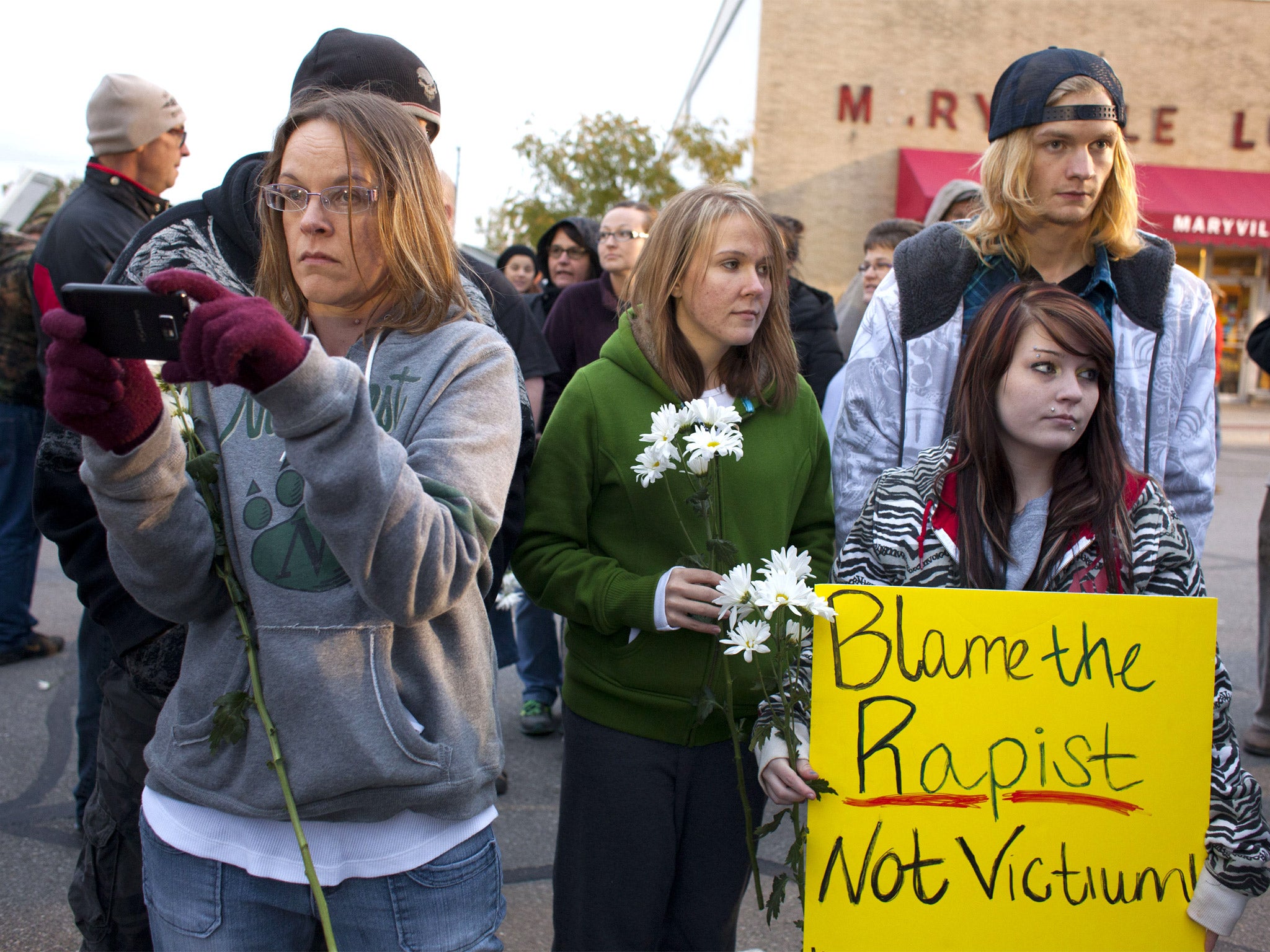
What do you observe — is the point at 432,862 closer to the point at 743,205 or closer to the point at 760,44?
the point at 743,205

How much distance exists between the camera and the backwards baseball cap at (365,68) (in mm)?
1967

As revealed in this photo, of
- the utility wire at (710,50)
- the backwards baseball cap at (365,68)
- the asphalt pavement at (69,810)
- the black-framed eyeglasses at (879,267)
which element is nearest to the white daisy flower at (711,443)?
the backwards baseball cap at (365,68)

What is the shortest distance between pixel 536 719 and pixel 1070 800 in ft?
9.58

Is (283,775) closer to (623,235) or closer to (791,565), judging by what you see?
(791,565)

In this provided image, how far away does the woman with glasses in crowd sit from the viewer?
81.0 inches

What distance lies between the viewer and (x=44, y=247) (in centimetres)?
350

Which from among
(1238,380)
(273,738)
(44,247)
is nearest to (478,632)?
(273,738)

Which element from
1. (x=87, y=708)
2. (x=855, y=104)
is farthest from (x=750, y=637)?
(x=855, y=104)

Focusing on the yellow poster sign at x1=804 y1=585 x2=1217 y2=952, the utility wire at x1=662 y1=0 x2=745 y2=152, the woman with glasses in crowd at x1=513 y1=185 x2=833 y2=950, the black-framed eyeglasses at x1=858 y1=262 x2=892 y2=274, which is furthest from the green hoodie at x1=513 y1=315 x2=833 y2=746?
the utility wire at x1=662 y1=0 x2=745 y2=152

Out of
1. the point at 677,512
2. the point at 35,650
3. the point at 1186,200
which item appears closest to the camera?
the point at 677,512

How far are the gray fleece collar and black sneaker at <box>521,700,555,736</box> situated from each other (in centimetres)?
263

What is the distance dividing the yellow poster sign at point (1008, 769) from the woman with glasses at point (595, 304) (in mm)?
2968

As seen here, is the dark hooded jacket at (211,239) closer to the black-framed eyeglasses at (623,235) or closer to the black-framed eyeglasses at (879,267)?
the black-framed eyeglasses at (623,235)

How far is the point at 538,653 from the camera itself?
4.36 metres
